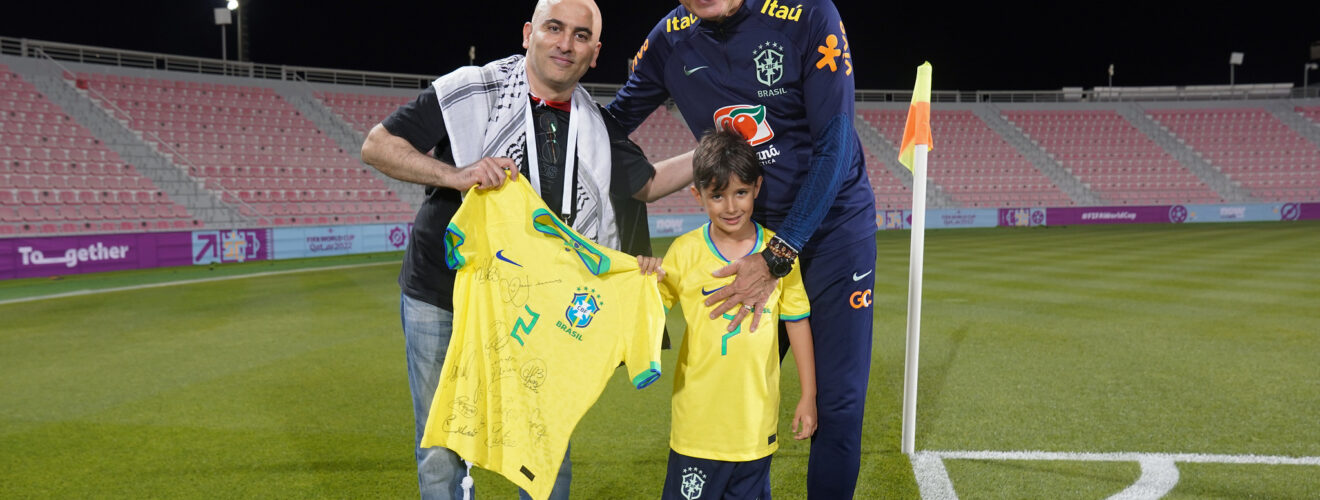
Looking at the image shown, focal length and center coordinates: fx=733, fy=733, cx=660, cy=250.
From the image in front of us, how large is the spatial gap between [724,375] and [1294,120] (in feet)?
168

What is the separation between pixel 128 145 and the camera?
23.0 metres

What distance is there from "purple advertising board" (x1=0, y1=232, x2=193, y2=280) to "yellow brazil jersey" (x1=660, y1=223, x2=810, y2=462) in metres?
17.8

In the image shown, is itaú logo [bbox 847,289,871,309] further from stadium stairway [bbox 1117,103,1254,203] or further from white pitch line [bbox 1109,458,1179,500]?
stadium stairway [bbox 1117,103,1254,203]

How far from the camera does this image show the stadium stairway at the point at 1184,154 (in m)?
36.7

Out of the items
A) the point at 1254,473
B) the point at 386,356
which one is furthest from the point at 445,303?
the point at 386,356

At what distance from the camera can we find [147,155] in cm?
2302

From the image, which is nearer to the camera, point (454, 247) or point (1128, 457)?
point (454, 247)

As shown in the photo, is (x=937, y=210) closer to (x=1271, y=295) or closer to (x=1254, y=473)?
(x=1271, y=295)

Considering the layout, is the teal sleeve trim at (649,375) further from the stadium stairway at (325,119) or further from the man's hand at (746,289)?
the stadium stairway at (325,119)

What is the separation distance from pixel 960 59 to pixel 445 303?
58.9 m

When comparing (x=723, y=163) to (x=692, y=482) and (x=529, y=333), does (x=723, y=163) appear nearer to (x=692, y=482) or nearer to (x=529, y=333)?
(x=529, y=333)

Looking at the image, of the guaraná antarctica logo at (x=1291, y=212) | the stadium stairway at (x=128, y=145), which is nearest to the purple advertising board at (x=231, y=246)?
the stadium stairway at (x=128, y=145)

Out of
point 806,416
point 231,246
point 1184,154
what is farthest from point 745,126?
point 1184,154

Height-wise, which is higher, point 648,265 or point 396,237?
point 648,265
